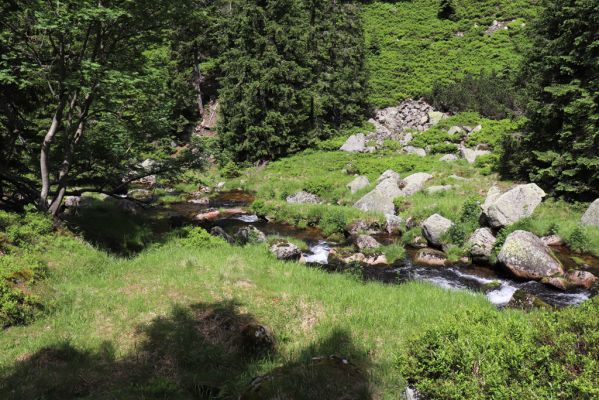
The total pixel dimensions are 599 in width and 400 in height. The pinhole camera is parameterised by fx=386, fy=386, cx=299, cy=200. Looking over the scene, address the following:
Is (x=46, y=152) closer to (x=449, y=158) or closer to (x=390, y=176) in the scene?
(x=390, y=176)

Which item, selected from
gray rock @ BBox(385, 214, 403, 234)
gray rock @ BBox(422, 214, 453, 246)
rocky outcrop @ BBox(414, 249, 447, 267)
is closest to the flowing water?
rocky outcrop @ BBox(414, 249, 447, 267)

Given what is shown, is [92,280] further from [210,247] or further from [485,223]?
[485,223]

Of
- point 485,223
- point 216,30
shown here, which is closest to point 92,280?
point 485,223

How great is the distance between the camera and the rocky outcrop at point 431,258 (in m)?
17.3

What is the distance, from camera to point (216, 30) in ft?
163

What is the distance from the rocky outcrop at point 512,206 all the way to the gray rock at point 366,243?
5.66 metres

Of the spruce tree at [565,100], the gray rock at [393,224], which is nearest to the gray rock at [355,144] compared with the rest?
the gray rock at [393,224]

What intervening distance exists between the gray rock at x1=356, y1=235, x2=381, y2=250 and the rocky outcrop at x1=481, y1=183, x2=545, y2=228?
566 centimetres

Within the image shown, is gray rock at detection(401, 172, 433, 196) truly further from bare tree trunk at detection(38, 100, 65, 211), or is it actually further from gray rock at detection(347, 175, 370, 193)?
bare tree trunk at detection(38, 100, 65, 211)

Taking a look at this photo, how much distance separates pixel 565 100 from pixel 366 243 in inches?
540

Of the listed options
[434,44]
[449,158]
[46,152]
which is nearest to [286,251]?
[46,152]

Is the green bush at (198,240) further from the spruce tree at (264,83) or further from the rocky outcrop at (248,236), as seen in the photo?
the spruce tree at (264,83)

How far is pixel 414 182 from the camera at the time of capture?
27531 millimetres

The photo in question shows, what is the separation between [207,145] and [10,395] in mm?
11366
